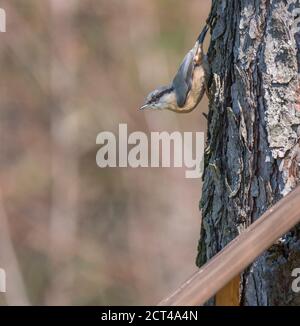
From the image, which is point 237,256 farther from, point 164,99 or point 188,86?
point 164,99

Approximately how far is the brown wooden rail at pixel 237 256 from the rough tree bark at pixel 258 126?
0.27m

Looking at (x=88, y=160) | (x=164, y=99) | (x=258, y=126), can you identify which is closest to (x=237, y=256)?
(x=258, y=126)

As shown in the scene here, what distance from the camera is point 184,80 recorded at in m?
2.53

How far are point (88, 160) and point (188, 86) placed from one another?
1.89 m

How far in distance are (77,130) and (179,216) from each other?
2.14ft

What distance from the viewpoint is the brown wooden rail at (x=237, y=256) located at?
1.53 meters

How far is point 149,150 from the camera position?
4.14 metres

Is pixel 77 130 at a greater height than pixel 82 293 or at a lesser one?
greater

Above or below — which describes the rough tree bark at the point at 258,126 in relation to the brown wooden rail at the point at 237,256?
above

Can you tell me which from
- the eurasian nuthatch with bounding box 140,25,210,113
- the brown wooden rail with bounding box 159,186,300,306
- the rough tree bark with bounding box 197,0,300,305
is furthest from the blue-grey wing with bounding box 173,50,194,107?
the brown wooden rail with bounding box 159,186,300,306

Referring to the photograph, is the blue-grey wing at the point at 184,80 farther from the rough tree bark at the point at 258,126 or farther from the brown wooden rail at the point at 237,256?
the brown wooden rail at the point at 237,256

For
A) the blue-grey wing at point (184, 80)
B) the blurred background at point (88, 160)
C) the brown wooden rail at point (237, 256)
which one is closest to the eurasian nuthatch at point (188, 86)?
the blue-grey wing at point (184, 80)

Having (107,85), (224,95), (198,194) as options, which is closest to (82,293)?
(198,194)
